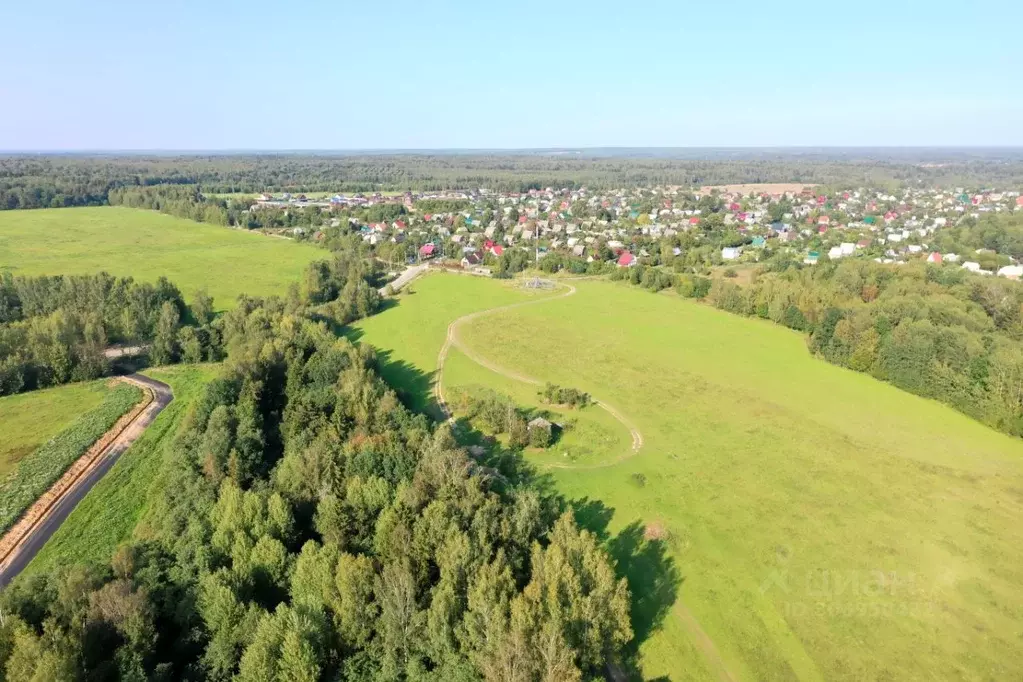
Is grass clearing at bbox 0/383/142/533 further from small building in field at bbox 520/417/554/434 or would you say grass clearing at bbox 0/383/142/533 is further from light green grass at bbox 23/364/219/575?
small building in field at bbox 520/417/554/434

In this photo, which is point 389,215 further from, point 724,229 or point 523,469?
point 523,469

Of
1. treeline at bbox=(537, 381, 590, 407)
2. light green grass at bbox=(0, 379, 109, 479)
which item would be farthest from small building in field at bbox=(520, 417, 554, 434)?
light green grass at bbox=(0, 379, 109, 479)

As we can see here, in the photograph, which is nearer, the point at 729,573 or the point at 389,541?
the point at 389,541

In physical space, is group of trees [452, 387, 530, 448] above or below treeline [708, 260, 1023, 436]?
below

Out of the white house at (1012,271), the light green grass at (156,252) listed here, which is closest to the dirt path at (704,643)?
the light green grass at (156,252)

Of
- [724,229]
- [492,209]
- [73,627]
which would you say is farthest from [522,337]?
[492,209]

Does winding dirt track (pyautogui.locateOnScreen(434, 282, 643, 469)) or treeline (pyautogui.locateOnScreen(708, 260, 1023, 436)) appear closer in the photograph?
winding dirt track (pyautogui.locateOnScreen(434, 282, 643, 469))
